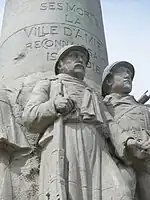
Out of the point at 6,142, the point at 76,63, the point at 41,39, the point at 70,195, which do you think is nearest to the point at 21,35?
the point at 41,39

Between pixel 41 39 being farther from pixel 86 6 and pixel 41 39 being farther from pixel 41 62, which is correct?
pixel 86 6

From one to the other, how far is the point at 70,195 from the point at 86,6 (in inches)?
192

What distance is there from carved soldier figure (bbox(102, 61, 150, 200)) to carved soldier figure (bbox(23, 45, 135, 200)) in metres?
0.30

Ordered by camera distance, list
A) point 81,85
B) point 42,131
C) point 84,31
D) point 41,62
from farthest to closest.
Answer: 1. point 84,31
2. point 41,62
3. point 81,85
4. point 42,131

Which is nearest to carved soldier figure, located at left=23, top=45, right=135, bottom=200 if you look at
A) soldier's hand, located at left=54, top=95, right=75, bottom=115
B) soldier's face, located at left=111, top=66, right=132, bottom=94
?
soldier's hand, located at left=54, top=95, right=75, bottom=115

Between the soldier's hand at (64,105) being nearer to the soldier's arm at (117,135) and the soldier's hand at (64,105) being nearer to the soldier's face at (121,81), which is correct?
the soldier's arm at (117,135)

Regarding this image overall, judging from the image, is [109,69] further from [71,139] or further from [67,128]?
[71,139]

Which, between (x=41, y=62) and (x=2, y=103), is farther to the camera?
(x=41, y=62)

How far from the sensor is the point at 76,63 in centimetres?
826

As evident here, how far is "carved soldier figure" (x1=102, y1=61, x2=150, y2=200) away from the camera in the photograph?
7441 mm

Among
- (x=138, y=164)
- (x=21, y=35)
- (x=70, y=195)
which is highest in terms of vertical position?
(x=21, y=35)

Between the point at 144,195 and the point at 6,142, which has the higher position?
the point at 6,142

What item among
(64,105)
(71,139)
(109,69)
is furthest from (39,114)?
(109,69)

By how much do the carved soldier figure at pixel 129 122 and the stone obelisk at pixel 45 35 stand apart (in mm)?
739
